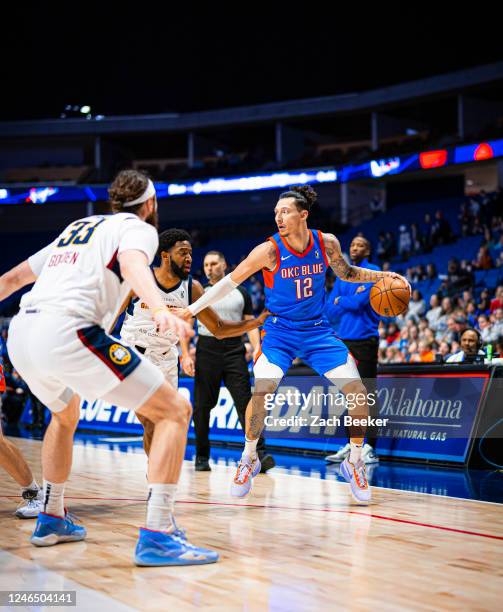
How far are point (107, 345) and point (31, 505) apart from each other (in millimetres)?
2089

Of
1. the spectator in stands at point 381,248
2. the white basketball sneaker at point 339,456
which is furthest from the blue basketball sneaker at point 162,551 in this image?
the spectator in stands at point 381,248

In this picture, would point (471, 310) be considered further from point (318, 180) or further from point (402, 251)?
point (318, 180)

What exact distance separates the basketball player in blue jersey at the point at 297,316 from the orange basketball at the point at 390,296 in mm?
106

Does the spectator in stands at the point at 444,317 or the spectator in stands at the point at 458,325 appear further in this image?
the spectator in stands at the point at 444,317

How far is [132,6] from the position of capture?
32125 millimetres

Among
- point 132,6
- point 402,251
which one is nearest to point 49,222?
point 132,6

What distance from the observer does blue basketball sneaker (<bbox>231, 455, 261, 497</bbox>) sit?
19.6 feet

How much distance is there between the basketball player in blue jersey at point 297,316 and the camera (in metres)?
5.95

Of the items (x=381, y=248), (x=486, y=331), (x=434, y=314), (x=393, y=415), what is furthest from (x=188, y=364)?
(x=381, y=248)

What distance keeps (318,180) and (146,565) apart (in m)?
25.7

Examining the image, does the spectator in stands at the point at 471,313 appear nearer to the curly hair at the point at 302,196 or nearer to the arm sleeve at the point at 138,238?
the curly hair at the point at 302,196

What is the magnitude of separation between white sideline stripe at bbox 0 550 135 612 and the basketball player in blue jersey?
2.48m

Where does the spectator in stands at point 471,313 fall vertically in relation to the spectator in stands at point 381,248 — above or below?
below

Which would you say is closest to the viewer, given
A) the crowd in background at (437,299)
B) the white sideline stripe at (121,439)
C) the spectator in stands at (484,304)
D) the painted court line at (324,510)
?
the painted court line at (324,510)
